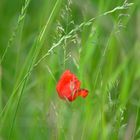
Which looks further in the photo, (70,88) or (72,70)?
(72,70)

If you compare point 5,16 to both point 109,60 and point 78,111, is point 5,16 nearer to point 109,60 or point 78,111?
point 109,60

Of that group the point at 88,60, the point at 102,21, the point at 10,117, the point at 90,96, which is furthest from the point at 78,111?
the point at 102,21

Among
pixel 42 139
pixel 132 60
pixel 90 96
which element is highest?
pixel 132 60
